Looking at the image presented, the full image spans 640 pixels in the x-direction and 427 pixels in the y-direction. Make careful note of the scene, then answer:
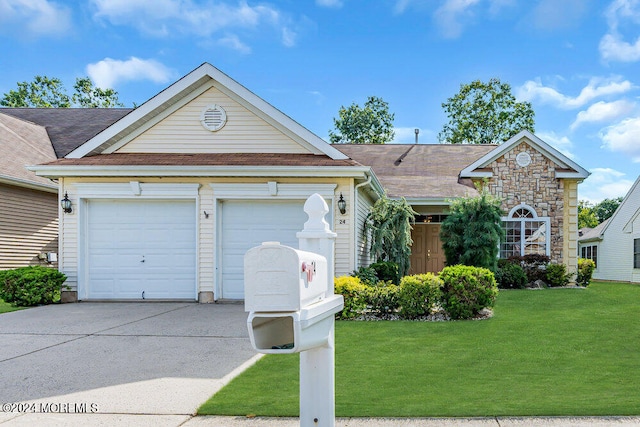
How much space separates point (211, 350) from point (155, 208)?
6.05 m

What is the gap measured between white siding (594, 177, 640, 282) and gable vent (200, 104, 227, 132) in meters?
18.1

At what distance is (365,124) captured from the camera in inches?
1581

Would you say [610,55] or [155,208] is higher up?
[610,55]

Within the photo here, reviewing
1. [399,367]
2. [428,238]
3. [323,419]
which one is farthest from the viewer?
[428,238]

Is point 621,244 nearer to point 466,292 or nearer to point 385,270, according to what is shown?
point 385,270

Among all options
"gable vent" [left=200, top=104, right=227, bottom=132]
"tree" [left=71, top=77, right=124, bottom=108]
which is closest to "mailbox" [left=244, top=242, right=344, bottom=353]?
"gable vent" [left=200, top=104, right=227, bottom=132]

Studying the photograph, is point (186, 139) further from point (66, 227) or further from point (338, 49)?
point (338, 49)

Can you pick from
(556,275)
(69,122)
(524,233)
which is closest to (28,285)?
(69,122)

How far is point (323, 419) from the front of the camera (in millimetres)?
3285

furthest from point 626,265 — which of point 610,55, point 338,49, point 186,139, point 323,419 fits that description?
point 323,419

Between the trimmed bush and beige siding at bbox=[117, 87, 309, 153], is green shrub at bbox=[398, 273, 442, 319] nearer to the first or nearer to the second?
beige siding at bbox=[117, 87, 309, 153]

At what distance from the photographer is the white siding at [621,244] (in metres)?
22.6

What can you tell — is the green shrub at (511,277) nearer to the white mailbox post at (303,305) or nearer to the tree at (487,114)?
the white mailbox post at (303,305)

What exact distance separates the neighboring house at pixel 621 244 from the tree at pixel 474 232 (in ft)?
34.7
